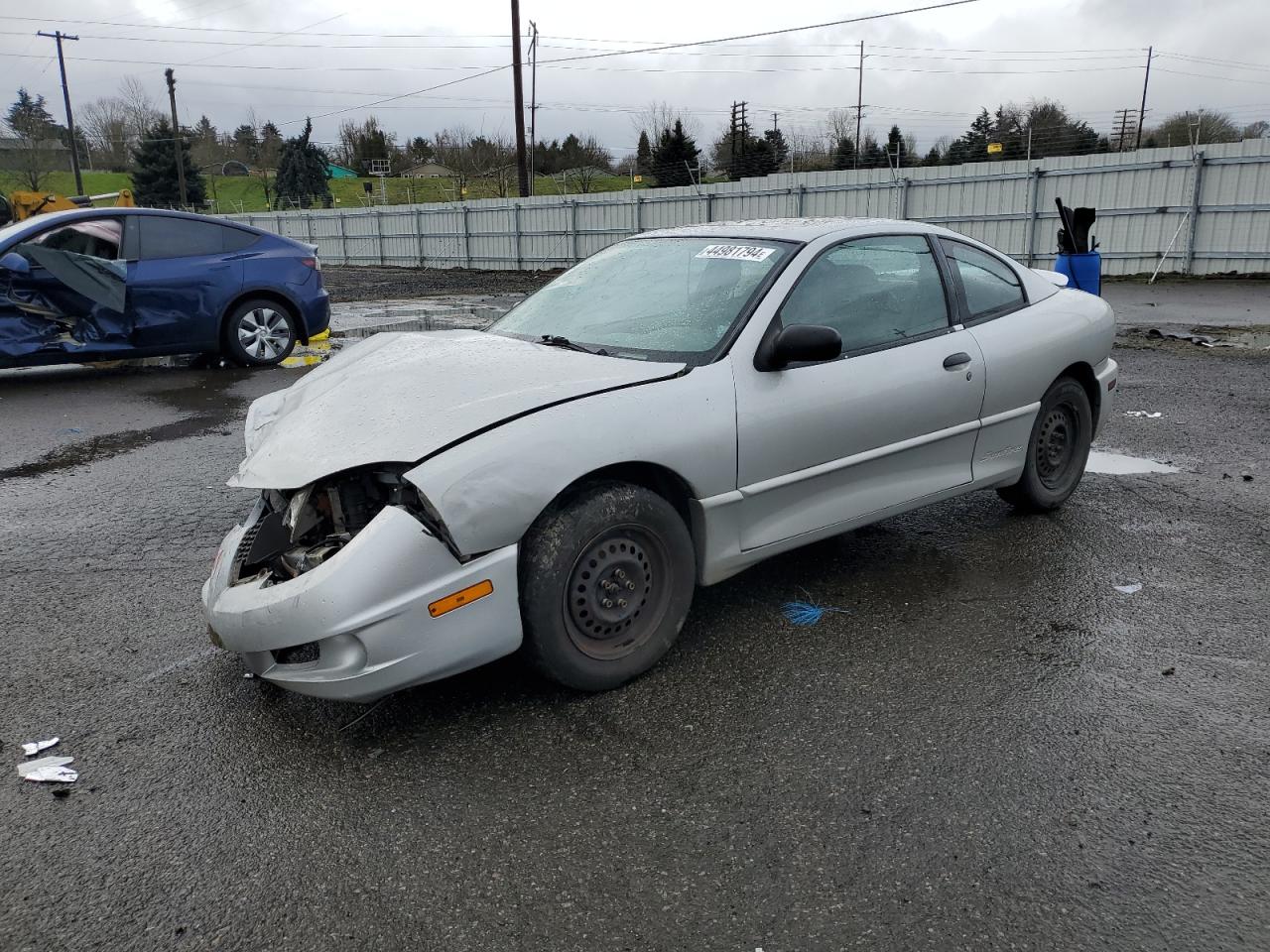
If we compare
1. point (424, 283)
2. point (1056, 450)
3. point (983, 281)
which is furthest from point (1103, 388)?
point (424, 283)

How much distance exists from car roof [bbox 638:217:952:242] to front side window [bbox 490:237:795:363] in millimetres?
71

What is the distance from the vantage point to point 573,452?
3.02 meters

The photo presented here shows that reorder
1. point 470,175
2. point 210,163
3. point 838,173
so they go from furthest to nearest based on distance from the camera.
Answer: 1. point 210,163
2. point 470,175
3. point 838,173

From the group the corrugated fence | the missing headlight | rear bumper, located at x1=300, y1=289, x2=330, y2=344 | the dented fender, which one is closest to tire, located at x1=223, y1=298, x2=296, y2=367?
rear bumper, located at x1=300, y1=289, x2=330, y2=344

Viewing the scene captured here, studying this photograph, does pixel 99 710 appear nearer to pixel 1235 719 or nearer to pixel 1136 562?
pixel 1235 719

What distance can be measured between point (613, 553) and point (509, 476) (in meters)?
0.50

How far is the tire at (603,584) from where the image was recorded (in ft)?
9.90

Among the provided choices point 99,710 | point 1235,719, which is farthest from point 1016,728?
point 99,710

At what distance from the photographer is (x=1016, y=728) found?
9.96ft

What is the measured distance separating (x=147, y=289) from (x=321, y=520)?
23.2 ft

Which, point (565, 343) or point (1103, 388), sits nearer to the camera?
point (565, 343)

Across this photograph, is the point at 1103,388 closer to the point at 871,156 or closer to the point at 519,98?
the point at 519,98

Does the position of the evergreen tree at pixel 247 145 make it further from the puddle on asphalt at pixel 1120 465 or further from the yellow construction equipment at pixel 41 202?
the puddle on asphalt at pixel 1120 465

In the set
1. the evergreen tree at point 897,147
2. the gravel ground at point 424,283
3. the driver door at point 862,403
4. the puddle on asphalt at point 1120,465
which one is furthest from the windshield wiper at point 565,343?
the evergreen tree at point 897,147
